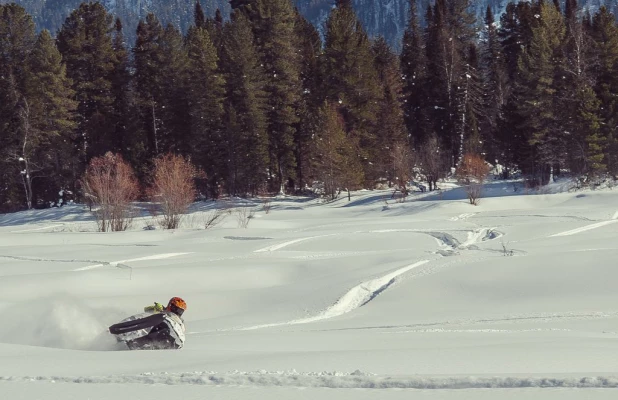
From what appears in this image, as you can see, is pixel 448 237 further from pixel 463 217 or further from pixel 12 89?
pixel 12 89

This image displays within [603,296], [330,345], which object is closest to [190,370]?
[330,345]

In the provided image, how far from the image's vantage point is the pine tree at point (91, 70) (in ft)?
158

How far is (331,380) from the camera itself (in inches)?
187

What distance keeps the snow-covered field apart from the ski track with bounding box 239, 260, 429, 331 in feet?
0.16

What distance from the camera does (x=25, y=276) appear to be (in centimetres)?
1385

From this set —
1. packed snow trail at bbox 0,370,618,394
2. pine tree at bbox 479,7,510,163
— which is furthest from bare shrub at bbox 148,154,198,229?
pine tree at bbox 479,7,510,163

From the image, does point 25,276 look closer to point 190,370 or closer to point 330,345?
point 330,345

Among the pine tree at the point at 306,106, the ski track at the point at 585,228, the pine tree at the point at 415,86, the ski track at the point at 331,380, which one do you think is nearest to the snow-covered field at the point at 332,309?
the ski track at the point at 331,380

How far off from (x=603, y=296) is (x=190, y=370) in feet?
28.9

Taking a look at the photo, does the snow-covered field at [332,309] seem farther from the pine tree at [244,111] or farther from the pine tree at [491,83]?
the pine tree at [491,83]

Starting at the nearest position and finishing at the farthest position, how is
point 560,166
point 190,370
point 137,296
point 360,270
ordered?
point 190,370, point 137,296, point 360,270, point 560,166

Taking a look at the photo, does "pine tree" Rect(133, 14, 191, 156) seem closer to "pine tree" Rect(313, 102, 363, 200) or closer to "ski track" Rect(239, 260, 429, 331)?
"pine tree" Rect(313, 102, 363, 200)

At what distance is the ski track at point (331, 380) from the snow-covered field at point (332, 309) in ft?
0.05

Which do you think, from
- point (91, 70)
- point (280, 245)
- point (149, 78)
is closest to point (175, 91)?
point (149, 78)
